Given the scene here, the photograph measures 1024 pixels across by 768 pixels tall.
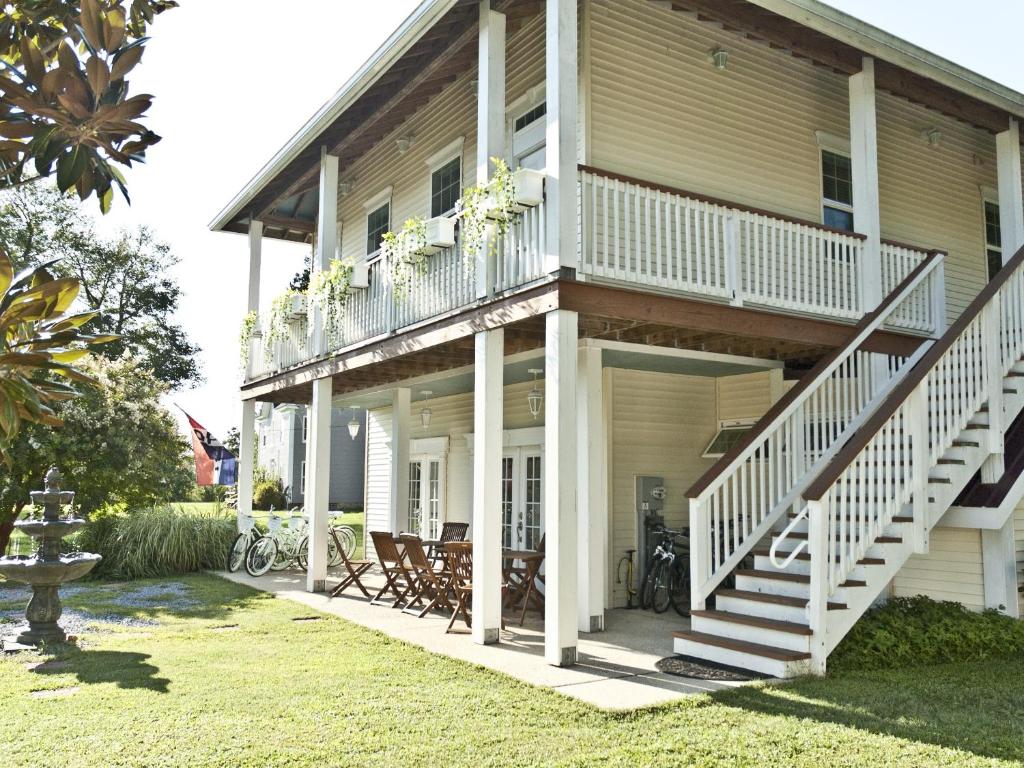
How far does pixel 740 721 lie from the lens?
17.6 feet

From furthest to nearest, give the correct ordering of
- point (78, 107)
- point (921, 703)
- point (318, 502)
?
point (318, 502) < point (921, 703) < point (78, 107)

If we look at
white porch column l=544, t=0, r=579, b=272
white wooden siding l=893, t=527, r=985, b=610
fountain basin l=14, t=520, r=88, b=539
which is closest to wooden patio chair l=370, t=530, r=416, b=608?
fountain basin l=14, t=520, r=88, b=539

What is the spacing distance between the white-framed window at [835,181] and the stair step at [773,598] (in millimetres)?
6253

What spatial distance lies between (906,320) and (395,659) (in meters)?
6.70

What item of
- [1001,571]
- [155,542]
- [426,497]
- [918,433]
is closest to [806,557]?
[918,433]

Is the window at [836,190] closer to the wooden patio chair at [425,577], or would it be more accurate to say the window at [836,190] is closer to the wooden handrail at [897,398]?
the wooden handrail at [897,398]

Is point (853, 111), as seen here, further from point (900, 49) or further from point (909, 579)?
point (909, 579)

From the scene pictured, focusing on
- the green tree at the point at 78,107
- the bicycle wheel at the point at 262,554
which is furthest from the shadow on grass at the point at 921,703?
the bicycle wheel at the point at 262,554

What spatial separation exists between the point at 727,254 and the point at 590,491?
2860 mm

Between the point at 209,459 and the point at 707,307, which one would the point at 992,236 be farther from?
the point at 209,459

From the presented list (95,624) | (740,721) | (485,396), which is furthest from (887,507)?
(95,624)

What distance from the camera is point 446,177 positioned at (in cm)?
Result: 1278

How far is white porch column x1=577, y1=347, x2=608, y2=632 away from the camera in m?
8.77

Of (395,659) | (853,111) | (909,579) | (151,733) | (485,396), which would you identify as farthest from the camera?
(853,111)
